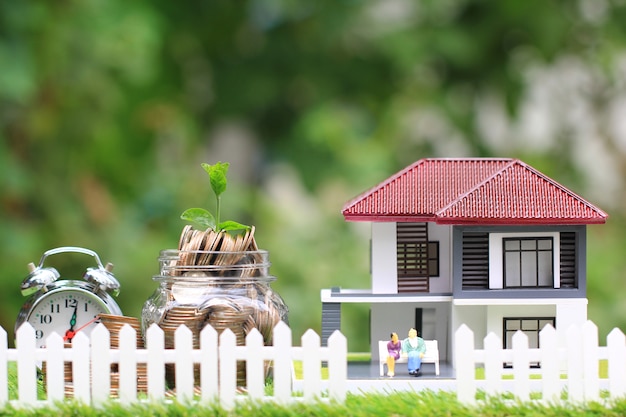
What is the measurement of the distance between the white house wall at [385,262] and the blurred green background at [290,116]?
2.74 m

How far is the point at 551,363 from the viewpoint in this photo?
130 inches

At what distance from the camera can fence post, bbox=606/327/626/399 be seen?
10.9 feet

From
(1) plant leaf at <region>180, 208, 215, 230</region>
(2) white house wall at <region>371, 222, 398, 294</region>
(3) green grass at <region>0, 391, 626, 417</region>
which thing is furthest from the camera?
(2) white house wall at <region>371, 222, 398, 294</region>

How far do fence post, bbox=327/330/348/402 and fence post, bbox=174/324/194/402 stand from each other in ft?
1.64

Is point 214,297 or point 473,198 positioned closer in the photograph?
point 214,297

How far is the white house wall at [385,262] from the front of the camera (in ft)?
13.1

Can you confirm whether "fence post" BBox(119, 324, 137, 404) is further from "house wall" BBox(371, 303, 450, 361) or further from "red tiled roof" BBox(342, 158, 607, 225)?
"house wall" BBox(371, 303, 450, 361)

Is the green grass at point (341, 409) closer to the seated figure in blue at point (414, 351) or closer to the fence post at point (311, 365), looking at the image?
the fence post at point (311, 365)

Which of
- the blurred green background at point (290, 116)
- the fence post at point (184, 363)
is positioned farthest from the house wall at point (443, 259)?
the blurred green background at point (290, 116)

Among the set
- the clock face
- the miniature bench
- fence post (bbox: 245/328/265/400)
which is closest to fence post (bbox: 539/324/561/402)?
the miniature bench

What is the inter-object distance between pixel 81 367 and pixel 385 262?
4.55 feet

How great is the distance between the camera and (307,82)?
7.51 m

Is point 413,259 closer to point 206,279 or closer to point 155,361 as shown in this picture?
point 206,279

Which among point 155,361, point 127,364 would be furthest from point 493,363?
point 127,364
